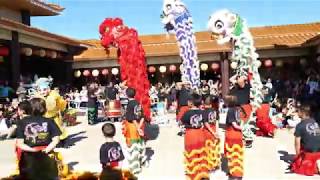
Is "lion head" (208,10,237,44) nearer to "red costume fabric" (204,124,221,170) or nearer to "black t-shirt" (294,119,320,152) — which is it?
"red costume fabric" (204,124,221,170)

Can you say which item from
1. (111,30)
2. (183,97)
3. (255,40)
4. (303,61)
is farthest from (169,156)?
(255,40)

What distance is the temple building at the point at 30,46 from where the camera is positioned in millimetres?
16344

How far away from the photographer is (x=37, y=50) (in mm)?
18609

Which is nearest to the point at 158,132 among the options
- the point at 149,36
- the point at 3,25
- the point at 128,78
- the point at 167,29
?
the point at 167,29

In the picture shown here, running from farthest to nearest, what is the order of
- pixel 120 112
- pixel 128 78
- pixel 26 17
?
1. pixel 26 17
2. pixel 120 112
3. pixel 128 78

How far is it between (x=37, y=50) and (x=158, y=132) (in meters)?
7.60

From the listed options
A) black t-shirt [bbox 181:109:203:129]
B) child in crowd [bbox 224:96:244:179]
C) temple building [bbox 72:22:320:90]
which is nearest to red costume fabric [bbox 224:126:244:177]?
child in crowd [bbox 224:96:244:179]

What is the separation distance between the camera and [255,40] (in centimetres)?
2219

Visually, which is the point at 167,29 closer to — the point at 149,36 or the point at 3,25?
the point at 3,25

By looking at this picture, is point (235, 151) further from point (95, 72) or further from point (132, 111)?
point (95, 72)

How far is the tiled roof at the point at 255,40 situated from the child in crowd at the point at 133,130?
43.6ft

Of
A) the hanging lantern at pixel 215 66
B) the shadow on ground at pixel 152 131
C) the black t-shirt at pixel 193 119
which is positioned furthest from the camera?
the hanging lantern at pixel 215 66

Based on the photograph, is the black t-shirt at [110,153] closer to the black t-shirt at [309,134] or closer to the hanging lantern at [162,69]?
the black t-shirt at [309,134]

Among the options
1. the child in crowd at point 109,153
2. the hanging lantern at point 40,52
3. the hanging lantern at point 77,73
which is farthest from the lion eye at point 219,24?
the hanging lantern at point 77,73
